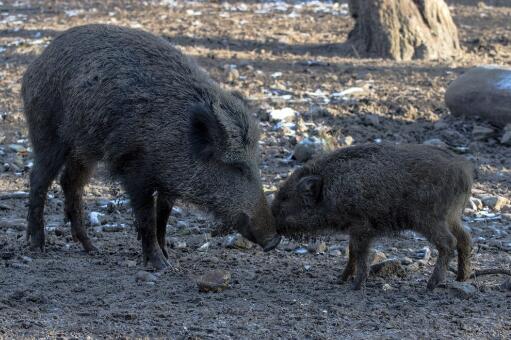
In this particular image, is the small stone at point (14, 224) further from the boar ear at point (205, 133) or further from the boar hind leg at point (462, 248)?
the boar hind leg at point (462, 248)

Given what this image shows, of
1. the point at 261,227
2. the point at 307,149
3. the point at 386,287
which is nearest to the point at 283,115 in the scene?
the point at 307,149

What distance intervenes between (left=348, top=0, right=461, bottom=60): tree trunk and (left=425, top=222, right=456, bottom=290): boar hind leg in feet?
25.7

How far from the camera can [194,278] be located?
6.71 meters

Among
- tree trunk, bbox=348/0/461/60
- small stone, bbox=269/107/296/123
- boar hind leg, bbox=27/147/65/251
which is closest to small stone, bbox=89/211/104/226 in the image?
boar hind leg, bbox=27/147/65/251

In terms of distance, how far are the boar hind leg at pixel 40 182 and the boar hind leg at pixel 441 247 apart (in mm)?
3030

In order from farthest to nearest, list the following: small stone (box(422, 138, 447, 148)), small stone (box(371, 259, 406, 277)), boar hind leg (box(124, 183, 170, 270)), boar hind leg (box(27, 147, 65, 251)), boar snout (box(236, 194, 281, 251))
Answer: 1. small stone (box(422, 138, 447, 148))
2. boar hind leg (box(27, 147, 65, 251))
3. boar hind leg (box(124, 183, 170, 270))
4. small stone (box(371, 259, 406, 277))
5. boar snout (box(236, 194, 281, 251))

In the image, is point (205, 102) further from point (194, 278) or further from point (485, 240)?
point (485, 240)

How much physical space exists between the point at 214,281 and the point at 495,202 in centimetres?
349

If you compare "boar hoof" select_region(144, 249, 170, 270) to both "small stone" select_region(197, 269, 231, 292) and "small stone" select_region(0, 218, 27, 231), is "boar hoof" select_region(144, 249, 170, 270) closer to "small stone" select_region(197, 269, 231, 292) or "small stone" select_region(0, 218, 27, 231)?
"small stone" select_region(197, 269, 231, 292)

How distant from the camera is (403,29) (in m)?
13.9

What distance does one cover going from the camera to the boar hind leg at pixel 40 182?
7.43m

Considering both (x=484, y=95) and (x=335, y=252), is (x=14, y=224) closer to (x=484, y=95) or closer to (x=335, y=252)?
(x=335, y=252)

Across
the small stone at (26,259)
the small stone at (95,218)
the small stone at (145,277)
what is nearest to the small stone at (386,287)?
the small stone at (145,277)

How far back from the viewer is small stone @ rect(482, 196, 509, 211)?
8.67m
